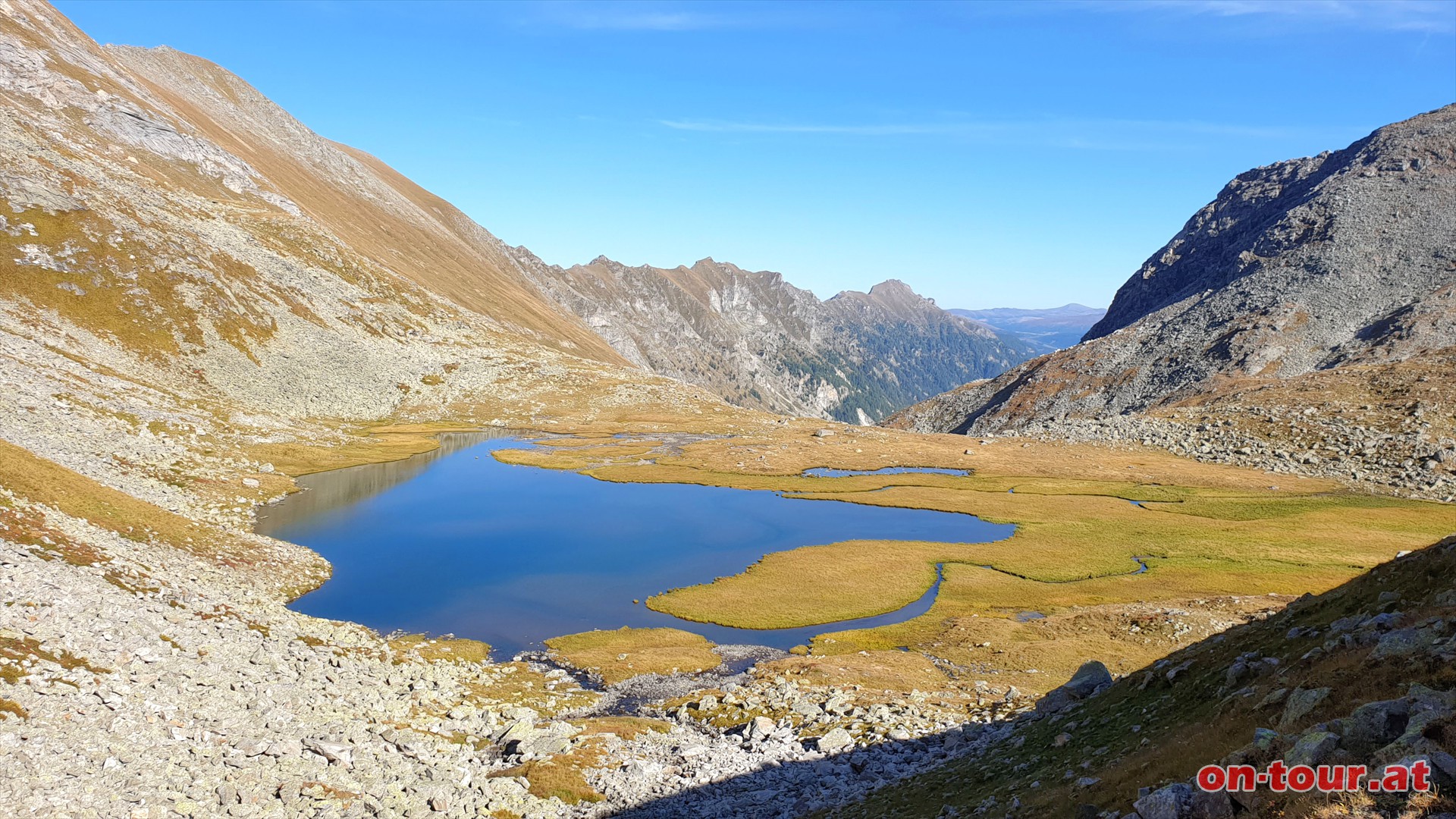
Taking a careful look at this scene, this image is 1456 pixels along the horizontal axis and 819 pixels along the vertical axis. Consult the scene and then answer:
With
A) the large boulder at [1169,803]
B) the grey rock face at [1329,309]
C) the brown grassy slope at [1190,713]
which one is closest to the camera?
the large boulder at [1169,803]

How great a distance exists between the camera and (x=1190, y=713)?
89.2 feet

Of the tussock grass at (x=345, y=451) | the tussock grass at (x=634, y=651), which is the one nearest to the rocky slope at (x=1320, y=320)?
the tussock grass at (x=634, y=651)

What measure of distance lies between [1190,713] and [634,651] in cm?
3812

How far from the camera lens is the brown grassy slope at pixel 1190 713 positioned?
65.7 feet

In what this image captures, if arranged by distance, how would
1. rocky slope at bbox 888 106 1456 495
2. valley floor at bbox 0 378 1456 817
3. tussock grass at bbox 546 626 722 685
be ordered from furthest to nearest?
rocky slope at bbox 888 106 1456 495 → tussock grass at bbox 546 626 722 685 → valley floor at bbox 0 378 1456 817

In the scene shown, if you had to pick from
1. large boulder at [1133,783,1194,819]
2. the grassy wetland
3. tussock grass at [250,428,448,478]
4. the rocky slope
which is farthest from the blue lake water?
the rocky slope

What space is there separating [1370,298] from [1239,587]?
483ft

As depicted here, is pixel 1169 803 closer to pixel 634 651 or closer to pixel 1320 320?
pixel 634 651

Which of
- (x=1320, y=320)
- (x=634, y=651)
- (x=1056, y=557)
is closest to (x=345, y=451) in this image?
(x=634, y=651)

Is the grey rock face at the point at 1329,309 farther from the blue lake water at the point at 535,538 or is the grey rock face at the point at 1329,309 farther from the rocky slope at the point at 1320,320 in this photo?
the blue lake water at the point at 535,538

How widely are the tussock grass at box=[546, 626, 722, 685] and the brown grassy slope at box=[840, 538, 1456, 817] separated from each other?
24.1 metres

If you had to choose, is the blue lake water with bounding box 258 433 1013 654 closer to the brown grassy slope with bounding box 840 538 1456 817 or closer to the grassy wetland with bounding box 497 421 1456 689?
the grassy wetland with bounding box 497 421 1456 689

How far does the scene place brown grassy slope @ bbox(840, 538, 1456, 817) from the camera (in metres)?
20.0

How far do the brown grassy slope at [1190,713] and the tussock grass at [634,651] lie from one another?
24.1 metres
